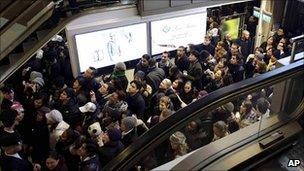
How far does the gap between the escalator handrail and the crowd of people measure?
1.41ft

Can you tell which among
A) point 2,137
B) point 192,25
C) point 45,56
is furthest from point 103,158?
point 192,25

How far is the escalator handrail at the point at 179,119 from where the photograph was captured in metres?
2.94

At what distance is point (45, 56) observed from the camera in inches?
341

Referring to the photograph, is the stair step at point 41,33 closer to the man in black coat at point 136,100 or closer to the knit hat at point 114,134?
the man in black coat at point 136,100

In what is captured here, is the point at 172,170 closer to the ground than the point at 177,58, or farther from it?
farther from it

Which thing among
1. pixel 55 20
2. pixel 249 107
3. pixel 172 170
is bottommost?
pixel 249 107

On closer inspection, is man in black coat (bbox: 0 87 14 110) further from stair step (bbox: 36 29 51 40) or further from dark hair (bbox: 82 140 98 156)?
dark hair (bbox: 82 140 98 156)

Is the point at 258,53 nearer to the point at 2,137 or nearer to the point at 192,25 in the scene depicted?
the point at 192,25

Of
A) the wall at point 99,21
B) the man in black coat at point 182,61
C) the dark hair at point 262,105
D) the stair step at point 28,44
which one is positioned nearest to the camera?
the dark hair at point 262,105

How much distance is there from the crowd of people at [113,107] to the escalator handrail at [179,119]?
0.43 m

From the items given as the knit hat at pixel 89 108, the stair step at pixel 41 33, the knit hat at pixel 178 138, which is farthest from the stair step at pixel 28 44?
the knit hat at pixel 178 138

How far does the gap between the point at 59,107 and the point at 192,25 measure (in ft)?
15.2

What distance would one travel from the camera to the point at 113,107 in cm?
602

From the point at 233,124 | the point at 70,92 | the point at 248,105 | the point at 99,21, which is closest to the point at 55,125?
the point at 70,92
